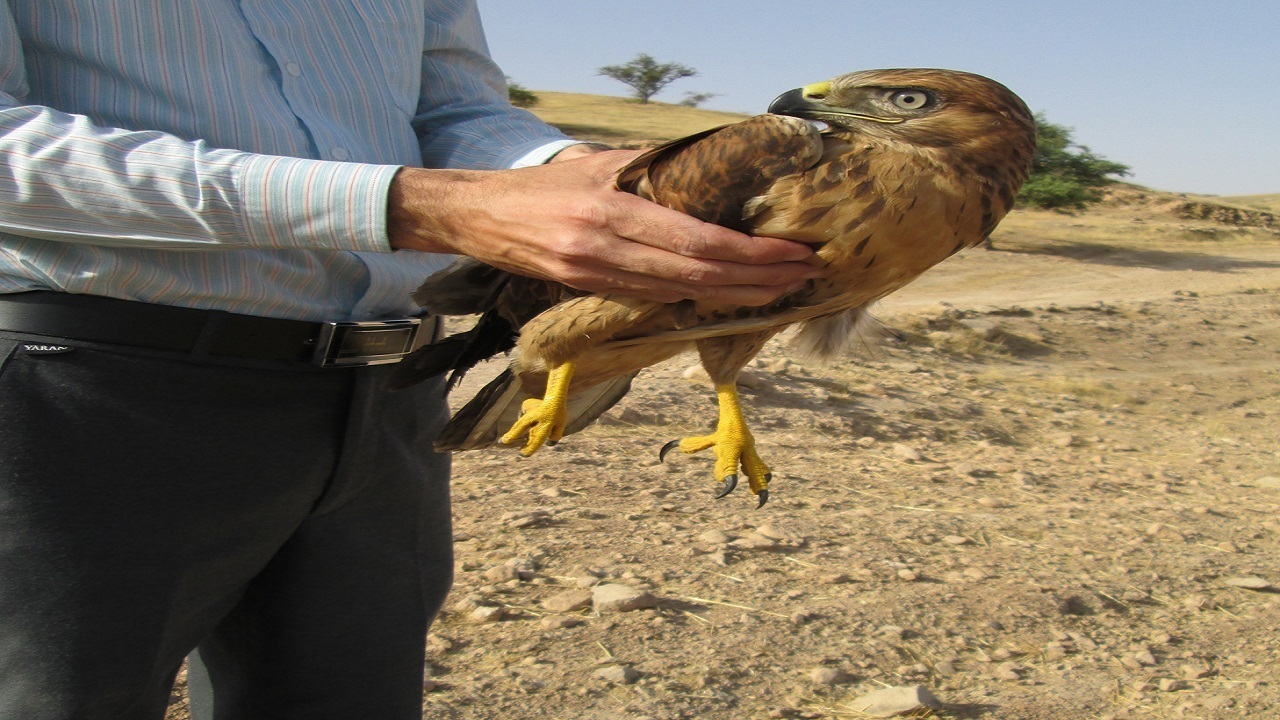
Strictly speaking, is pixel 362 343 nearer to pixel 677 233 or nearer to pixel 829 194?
pixel 677 233

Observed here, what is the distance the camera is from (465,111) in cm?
225

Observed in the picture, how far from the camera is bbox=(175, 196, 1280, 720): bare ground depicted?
3389 millimetres

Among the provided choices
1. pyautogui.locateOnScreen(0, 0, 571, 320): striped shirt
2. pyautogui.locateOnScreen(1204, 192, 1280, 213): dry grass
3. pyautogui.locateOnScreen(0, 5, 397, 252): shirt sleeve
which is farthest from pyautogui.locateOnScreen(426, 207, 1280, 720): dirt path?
pyautogui.locateOnScreen(1204, 192, 1280, 213): dry grass

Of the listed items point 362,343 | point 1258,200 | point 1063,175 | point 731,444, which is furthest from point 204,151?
point 1258,200

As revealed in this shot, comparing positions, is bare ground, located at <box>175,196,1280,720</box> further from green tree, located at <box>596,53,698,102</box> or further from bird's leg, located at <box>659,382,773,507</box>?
green tree, located at <box>596,53,698,102</box>

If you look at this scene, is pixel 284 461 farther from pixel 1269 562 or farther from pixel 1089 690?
pixel 1269 562

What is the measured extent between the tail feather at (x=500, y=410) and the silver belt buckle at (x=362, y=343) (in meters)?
0.30

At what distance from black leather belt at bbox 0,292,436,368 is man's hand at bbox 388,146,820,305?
0.27m

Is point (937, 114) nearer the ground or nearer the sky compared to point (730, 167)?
nearer the sky

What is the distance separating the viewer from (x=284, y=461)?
5.89ft

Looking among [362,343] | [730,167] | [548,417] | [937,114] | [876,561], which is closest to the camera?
[362,343]

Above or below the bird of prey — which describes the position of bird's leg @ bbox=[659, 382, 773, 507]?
below

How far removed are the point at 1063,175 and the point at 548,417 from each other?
25588mm

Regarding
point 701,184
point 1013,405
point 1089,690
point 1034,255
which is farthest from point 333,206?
point 1034,255
